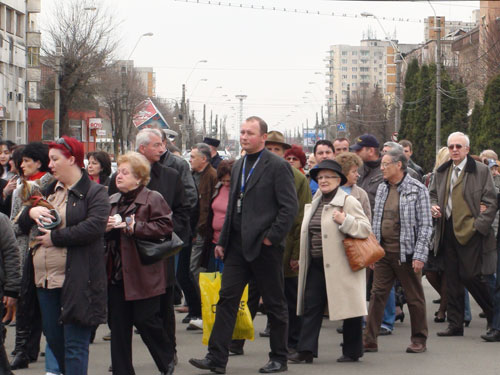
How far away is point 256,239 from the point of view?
8.66m

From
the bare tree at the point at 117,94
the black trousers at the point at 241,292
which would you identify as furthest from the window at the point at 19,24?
the black trousers at the point at 241,292

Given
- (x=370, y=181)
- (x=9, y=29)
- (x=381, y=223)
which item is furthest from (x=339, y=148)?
(x=9, y=29)

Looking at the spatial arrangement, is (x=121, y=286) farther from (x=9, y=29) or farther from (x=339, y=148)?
(x=9, y=29)

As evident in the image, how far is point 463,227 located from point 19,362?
15.7 feet

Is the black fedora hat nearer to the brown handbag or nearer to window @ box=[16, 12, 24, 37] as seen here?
the brown handbag

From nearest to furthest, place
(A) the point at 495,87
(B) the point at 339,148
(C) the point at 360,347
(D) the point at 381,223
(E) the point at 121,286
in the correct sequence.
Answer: (E) the point at 121,286, (C) the point at 360,347, (D) the point at 381,223, (B) the point at 339,148, (A) the point at 495,87

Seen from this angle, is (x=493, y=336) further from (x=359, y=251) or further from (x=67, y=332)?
(x=67, y=332)

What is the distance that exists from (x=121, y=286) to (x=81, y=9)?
5810 centimetres

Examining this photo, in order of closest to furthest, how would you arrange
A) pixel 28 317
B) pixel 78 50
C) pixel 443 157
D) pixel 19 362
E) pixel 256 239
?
pixel 28 317 → pixel 256 239 → pixel 19 362 → pixel 443 157 → pixel 78 50

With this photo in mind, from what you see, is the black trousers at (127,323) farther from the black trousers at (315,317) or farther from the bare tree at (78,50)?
the bare tree at (78,50)

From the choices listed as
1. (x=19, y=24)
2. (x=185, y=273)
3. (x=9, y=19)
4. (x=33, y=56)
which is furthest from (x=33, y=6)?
(x=185, y=273)

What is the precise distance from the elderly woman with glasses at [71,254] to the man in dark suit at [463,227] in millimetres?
4820

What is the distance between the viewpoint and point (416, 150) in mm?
53938

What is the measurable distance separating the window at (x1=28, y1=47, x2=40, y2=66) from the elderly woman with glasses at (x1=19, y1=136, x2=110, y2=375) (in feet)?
213
